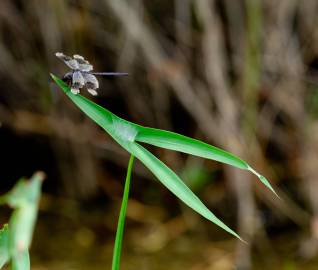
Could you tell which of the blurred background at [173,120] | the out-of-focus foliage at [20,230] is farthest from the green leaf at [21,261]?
the blurred background at [173,120]

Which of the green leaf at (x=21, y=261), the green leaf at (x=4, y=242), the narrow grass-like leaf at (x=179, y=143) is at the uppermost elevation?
the narrow grass-like leaf at (x=179, y=143)

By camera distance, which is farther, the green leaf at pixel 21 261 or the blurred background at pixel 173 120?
the blurred background at pixel 173 120

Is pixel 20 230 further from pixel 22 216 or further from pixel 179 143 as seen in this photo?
pixel 179 143

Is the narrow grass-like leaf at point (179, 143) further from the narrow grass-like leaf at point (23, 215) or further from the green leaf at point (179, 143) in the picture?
the narrow grass-like leaf at point (23, 215)

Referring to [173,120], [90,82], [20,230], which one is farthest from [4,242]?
[173,120]

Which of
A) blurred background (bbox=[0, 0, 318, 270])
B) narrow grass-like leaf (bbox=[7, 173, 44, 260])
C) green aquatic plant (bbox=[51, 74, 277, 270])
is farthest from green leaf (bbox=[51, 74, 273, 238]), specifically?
blurred background (bbox=[0, 0, 318, 270])

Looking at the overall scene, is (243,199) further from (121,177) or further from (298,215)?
(121,177)

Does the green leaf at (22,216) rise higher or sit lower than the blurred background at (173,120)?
lower

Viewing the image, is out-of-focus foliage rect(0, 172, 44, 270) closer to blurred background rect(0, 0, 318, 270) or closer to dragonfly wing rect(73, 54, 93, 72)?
dragonfly wing rect(73, 54, 93, 72)

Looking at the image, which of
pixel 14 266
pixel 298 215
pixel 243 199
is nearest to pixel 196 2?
pixel 243 199
